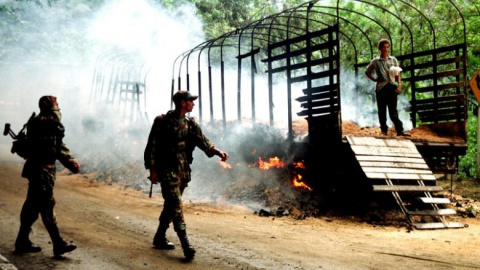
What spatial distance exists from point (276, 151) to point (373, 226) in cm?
348

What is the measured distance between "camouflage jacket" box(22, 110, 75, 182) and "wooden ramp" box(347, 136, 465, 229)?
5762 mm

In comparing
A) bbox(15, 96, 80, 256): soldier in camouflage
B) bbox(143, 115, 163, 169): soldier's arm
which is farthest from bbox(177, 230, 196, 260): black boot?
bbox(15, 96, 80, 256): soldier in camouflage

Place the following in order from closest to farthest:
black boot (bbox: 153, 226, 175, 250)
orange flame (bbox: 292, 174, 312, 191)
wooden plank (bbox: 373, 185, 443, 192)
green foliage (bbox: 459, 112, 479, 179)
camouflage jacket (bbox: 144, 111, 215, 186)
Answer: camouflage jacket (bbox: 144, 111, 215, 186) → black boot (bbox: 153, 226, 175, 250) → wooden plank (bbox: 373, 185, 443, 192) → orange flame (bbox: 292, 174, 312, 191) → green foliage (bbox: 459, 112, 479, 179)

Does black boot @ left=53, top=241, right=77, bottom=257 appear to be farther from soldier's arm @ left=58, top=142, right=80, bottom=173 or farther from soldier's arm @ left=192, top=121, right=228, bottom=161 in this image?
soldier's arm @ left=192, top=121, right=228, bottom=161

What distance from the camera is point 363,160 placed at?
361 inches

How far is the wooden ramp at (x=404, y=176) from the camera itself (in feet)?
28.6

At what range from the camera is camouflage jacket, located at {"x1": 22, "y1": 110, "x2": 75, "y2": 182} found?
5.69m

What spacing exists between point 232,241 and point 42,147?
3.04 m

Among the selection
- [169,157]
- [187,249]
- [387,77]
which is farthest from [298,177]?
[187,249]

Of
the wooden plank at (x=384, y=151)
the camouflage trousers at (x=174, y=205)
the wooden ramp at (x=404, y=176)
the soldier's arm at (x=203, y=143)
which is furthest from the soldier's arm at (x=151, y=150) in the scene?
the wooden plank at (x=384, y=151)

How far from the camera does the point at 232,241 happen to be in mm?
6891

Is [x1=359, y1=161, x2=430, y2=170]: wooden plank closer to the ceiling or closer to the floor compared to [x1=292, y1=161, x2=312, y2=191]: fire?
closer to the ceiling

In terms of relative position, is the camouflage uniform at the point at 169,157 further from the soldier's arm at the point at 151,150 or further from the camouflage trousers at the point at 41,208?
the camouflage trousers at the point at 41,208

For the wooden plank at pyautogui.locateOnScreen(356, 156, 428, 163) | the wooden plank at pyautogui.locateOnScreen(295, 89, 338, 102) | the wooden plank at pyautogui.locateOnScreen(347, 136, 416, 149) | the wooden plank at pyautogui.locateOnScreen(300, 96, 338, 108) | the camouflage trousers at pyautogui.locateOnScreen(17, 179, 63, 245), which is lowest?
the camouflage trousers at pyautogui.locateOnScreen(17, 179, 63, 245)
